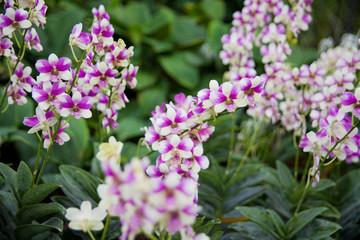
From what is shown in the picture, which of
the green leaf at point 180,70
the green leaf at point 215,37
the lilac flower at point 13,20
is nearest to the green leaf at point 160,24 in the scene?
the green leaf at point 180,70

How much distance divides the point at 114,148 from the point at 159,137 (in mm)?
168

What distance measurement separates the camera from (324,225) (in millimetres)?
1104

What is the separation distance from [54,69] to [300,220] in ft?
2.67

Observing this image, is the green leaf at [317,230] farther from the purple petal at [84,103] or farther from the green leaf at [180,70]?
the green leaf at [180,70]

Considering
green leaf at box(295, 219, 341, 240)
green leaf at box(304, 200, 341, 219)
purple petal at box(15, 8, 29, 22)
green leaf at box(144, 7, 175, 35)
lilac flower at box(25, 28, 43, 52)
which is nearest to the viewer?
purple petal at box(15, 8, 29, 22)

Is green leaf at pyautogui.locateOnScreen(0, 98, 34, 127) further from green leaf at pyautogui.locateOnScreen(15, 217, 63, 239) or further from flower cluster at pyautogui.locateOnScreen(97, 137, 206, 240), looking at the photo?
flower cluster at pyautogui.locateOnScreen(97, 137, 206, 240)

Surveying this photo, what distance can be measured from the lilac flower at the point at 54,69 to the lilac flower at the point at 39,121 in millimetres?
82

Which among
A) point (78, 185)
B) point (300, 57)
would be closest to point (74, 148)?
point (78, 185)

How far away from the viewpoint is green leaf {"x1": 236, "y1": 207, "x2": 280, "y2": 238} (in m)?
1.07

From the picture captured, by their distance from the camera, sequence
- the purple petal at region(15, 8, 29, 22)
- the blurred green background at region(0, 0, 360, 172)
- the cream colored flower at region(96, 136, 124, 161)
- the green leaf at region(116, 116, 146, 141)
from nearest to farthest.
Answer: the cream colored flower at region(96, 136, 124, 161) < the purple petal at region(15, 8, 29, 22) < the green leaf at region(116, 116, 146, 141) < the blurred green background at region(0, 0, 360, 172)

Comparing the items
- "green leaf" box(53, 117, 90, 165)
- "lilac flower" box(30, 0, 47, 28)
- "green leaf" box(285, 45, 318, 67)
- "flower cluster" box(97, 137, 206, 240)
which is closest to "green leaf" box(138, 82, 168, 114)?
"green leaf" box(53, 117, 90, 165)

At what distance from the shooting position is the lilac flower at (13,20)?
83 cm

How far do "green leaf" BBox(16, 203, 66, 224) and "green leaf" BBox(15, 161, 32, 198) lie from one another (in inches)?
2.1

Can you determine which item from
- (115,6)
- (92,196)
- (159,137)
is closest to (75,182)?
(92,196)
